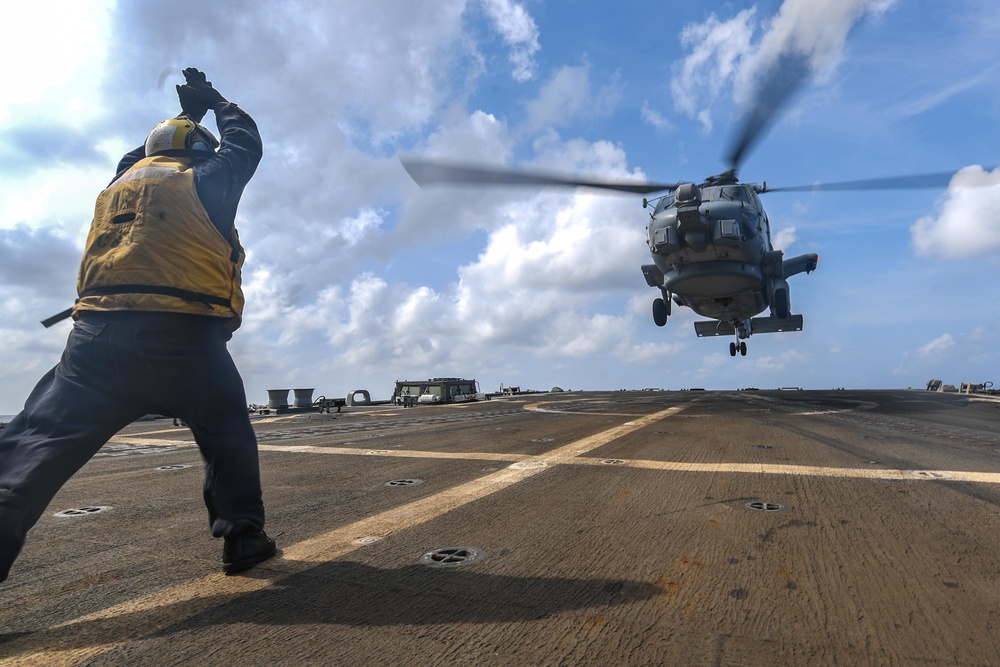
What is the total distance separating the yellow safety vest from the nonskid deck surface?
3.86 feet

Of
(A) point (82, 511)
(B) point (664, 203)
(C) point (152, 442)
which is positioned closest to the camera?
(A) point (82, 511)

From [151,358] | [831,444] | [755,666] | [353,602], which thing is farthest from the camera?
[831,444]

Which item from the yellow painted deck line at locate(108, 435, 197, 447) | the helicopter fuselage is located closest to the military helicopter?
the helicopter fuselage

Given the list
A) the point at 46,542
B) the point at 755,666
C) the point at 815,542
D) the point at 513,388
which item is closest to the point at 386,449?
the point at 46,542

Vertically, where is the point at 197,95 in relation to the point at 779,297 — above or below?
below

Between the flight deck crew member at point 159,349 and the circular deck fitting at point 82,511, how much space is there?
1562 millimetres

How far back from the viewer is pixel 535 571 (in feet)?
7.16

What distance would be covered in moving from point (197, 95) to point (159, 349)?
147 centimetres

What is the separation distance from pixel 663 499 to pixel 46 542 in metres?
3.54

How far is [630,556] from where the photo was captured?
7.73ft

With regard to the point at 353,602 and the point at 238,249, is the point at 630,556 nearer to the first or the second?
the point at 353,602

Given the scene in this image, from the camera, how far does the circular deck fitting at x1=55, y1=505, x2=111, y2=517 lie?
126 inches

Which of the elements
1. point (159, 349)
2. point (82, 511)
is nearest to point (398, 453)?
point (82, 511)

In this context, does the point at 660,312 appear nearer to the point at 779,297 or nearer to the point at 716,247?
the point at 779,297
